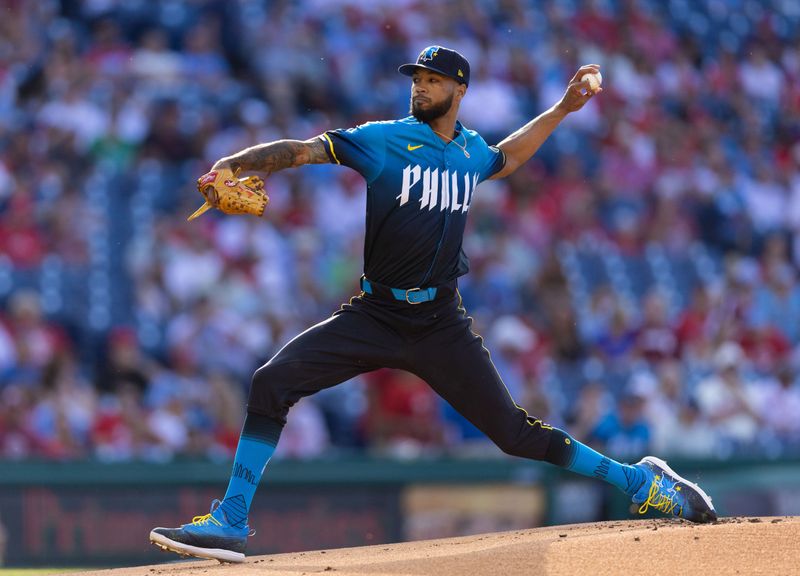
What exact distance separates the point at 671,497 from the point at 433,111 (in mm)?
2031

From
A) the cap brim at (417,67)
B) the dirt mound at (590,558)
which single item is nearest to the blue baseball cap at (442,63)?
the cap brim at (417,67)

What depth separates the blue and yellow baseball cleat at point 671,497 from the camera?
20.1 feet

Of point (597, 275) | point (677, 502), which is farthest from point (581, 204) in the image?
point (677, 502)

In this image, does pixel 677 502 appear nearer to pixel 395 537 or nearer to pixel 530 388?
pixel 395 537

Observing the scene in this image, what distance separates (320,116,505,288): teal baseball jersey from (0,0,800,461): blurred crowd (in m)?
4.11

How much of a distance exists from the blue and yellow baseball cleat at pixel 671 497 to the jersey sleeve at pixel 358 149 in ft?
6.08

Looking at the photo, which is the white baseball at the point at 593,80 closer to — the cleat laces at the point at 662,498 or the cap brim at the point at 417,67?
the cap brim at the point at 417,67

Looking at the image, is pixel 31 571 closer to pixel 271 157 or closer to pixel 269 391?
pixel 269 391

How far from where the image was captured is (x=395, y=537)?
29.9 ft

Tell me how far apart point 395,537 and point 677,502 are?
3262 mm

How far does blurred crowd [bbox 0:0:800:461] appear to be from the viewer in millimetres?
10195

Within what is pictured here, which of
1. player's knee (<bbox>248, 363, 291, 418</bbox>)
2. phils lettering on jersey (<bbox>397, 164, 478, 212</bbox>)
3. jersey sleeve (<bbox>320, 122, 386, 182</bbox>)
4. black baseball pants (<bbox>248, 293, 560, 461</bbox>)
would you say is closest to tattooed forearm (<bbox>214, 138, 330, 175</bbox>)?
jersey sleeve (<bbox>320, 122, 386, 182</bbox>)

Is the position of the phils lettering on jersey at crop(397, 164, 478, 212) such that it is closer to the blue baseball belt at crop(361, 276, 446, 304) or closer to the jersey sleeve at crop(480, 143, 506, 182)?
the jersey sleeve at crop(480, 143, 506, 182)

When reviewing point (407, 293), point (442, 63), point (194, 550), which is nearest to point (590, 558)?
point (407, 293)
